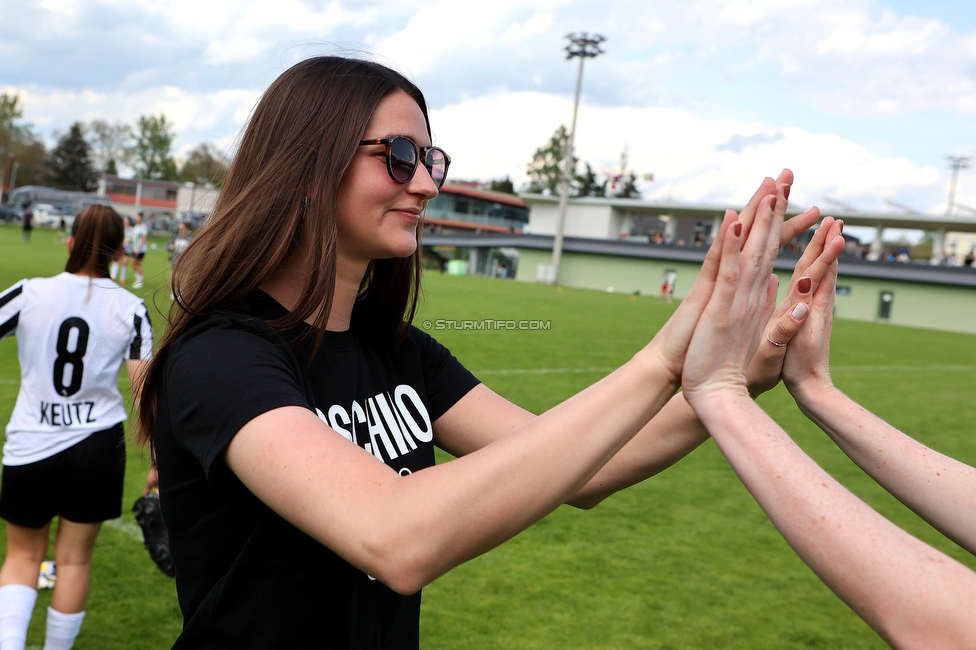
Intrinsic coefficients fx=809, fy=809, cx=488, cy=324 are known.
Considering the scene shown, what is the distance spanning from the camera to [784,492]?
1276 mm

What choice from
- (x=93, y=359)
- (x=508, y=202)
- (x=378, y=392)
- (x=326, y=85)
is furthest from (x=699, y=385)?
(x=508, y=202)

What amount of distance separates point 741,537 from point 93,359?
4.96 metres

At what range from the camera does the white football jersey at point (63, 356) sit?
3.90 m

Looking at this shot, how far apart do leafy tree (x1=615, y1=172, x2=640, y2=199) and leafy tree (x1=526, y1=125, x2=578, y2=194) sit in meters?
9.14

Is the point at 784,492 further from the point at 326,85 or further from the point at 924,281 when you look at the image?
the point at 924,281

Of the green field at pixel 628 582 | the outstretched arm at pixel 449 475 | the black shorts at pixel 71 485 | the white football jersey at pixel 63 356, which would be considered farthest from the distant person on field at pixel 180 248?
the black shorts at pixel 71 485

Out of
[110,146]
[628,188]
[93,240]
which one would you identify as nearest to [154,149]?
[110,146]

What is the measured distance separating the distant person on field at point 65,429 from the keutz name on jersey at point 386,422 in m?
2.11

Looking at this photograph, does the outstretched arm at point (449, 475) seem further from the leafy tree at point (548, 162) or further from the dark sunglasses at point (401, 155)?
the leafy tree at point (548, 162)

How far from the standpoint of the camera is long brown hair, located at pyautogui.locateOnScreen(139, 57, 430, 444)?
1.78 m

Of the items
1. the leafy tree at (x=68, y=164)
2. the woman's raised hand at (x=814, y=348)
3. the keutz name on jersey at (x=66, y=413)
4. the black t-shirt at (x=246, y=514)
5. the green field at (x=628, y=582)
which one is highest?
the leafy tree at (x=68, y=164)

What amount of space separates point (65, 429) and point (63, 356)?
0.36 metres

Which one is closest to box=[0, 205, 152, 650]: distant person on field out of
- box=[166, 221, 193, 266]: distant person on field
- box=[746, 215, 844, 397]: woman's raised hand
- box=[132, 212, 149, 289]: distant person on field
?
box=[166, 221, 193, 266]: distant person on field

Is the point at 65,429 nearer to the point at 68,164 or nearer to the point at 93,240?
the point at 93,240
